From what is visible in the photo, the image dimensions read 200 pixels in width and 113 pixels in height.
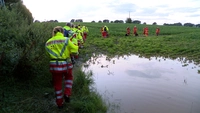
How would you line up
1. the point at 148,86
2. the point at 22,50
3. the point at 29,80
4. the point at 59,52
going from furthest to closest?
the point at 148,86 → the point at 29,80 → the point at 22,50 → the point at 59,52

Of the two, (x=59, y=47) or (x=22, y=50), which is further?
(x=22, y=50)

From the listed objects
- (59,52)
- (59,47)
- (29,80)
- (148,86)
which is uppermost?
(59,47)

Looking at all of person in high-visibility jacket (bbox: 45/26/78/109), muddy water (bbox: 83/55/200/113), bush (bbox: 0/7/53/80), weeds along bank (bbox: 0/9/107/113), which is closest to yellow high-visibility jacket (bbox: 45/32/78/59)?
person in high-visibility jacket (bbox: 45/26/78/109)

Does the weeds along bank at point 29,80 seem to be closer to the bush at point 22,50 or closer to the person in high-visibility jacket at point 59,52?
the bush at point 22,50

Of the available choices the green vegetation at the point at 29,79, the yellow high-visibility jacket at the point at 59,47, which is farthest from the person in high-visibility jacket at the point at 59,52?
the green vegetation at the point at 29,79

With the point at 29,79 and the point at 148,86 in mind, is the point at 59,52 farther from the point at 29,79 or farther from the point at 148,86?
the point at 148,86

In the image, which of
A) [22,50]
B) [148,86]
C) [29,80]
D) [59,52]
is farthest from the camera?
[148,86]

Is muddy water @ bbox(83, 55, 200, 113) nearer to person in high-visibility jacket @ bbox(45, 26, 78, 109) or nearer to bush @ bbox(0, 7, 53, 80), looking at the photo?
person in high-visibility jacket @ bbox(45, 26, 78, 109)

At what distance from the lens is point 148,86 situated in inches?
314

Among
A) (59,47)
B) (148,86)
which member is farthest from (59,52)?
(148,86)

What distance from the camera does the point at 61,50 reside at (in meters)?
5.34

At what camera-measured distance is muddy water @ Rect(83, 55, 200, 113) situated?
20.4 ft

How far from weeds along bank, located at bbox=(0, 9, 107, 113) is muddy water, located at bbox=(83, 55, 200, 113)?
2.73ft

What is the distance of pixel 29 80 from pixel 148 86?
4.24 m
